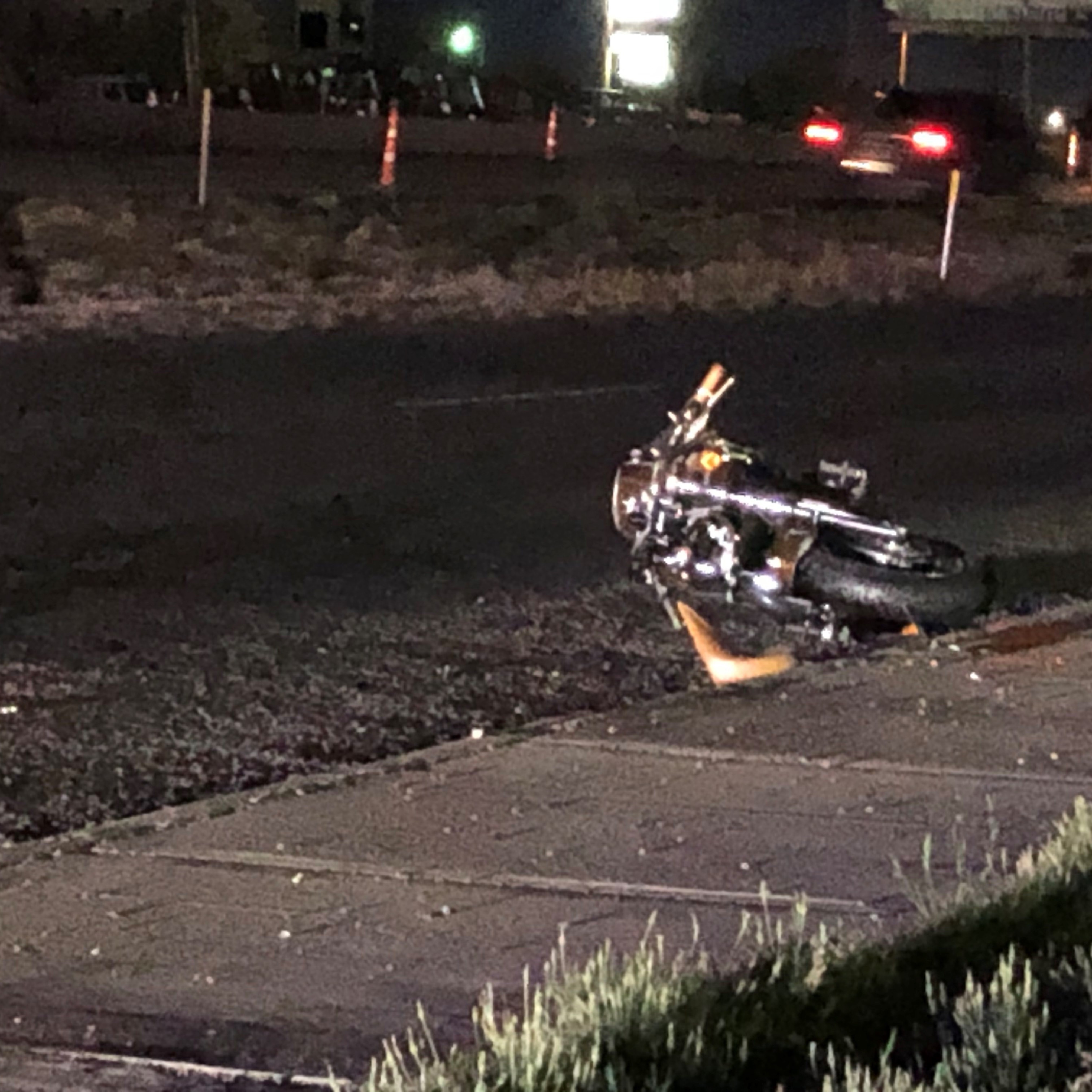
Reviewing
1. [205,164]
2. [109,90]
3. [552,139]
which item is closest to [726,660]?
[205,164]

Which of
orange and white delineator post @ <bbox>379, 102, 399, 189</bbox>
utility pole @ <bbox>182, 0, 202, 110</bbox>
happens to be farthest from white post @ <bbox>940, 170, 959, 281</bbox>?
utility pole @ <bbox>182, 0, 202, 110</bbox>

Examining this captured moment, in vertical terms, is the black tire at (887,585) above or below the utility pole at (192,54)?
below

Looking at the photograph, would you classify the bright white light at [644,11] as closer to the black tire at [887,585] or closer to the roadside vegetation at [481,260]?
the roadside vegetation at [481,260]

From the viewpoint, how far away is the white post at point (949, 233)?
21172mm

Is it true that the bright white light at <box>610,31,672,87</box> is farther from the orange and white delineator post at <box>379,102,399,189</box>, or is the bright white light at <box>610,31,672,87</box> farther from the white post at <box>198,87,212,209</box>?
the white post at <box>198,87,212,209</box>

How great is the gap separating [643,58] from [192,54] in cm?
1347

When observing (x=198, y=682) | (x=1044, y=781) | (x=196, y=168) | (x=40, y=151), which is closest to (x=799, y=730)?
(x=1044, y=781)

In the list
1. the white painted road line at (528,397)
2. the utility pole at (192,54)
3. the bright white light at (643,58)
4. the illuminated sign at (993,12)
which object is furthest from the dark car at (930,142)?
the bright white light at (643,58)

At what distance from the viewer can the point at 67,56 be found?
3609cm

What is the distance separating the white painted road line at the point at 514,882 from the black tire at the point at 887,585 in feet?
8.13

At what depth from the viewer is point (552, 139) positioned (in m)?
32.5

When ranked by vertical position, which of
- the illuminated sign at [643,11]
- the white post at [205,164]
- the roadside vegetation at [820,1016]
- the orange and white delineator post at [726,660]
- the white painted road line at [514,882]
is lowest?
the orange and white delineator post at [726,660]

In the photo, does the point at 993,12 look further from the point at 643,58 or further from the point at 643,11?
the point at 643,58

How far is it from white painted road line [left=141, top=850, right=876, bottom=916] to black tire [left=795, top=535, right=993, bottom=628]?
2478 mm
